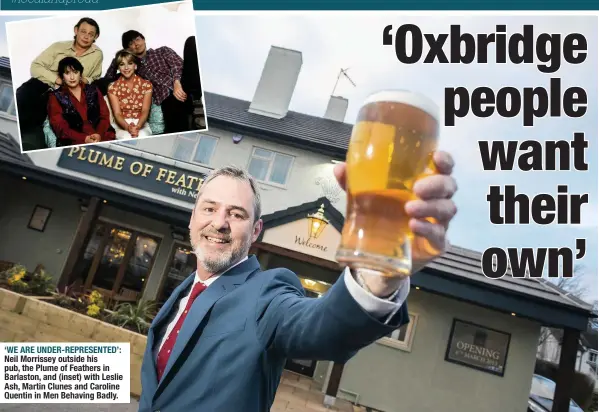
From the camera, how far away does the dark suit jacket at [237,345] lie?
54 centimetres

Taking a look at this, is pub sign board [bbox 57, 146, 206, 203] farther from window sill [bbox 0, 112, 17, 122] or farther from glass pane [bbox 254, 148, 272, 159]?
window sill [bbox 0, 112, 17, 122]

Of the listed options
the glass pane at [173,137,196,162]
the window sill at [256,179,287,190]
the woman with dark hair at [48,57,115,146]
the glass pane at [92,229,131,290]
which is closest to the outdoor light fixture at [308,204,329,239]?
the window sill at [256,179,287,190]

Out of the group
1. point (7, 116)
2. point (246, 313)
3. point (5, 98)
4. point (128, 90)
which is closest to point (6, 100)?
point (5, 98)

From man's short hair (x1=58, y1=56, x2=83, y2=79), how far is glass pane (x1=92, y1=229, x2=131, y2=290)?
2693mm

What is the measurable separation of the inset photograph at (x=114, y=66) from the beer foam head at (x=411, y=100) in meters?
2.08

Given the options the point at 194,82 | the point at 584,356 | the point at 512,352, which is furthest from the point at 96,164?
the point at 584,356

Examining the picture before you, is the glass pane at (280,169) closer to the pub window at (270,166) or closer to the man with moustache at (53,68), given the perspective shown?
the pub window at (270,166)

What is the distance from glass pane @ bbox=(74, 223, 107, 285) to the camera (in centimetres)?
467

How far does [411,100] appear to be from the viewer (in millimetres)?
451

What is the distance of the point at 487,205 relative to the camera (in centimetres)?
181

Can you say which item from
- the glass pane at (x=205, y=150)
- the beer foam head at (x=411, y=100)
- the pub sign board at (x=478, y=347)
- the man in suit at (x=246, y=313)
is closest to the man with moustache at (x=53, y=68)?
the glass pane at (x=205, y=150)

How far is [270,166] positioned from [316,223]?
4.21ft

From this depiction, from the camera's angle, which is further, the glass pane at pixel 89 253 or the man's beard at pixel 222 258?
the glass pane at pixel 89 253

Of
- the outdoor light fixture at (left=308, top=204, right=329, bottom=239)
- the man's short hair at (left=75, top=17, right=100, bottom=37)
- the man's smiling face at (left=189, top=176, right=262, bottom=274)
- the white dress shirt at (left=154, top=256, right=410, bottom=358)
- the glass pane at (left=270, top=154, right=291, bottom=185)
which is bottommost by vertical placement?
the white dress shirt at (left=154, top=256, right=410, bottom=358)
